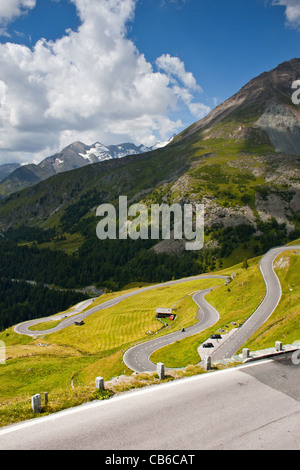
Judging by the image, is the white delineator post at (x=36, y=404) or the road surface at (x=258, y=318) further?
the road surface at (x=258, y=318)

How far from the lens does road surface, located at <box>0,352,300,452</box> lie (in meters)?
11.9

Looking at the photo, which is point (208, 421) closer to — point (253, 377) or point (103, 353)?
point (253, 377)

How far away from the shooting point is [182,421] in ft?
43.8

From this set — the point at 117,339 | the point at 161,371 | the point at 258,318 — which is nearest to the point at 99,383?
the point at 161,371

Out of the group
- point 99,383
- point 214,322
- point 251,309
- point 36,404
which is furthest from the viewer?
point 214,322

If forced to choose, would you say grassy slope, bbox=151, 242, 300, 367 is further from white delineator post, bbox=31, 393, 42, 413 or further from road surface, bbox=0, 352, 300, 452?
white delineator post, bbox=31, 393, 42, 413

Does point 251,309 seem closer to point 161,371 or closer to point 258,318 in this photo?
point 258,318

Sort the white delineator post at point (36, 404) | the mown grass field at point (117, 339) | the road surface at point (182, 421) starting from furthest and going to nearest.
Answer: the mown grass field at point (117, 339) → the white delineator post at point (36, 404) → the road surface at point (182, 421)

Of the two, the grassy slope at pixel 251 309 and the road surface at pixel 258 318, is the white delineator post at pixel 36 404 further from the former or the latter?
the road surface at pixel 258 318

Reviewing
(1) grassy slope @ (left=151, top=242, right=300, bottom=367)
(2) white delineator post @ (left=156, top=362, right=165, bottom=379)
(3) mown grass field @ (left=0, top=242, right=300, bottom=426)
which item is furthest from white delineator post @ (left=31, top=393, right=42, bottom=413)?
(1) grassy slope @ (left=151, top=242, right=300, bottom=367)

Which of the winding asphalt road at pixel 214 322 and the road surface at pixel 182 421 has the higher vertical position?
the road surface at pixel 182 421

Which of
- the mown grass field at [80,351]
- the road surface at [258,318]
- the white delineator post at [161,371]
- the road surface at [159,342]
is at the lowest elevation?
the mown grass field at [80,351]

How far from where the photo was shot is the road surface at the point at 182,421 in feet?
39.1

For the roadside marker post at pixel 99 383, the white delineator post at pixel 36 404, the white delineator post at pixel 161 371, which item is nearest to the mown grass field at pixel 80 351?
the white delineator post at pixel 36 404
